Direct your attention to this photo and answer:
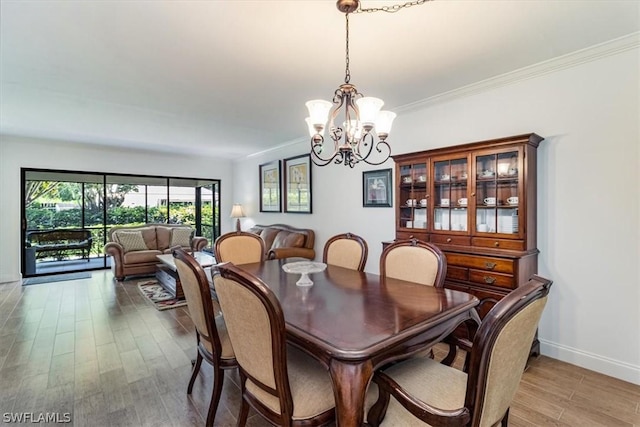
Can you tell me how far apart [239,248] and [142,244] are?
376cm

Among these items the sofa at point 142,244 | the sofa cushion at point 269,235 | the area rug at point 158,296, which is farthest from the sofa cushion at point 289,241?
the area rug at point 158,296

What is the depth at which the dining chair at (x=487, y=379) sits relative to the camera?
102cm

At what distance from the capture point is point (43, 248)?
5887 millimetres

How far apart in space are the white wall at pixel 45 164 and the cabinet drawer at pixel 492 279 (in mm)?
6505

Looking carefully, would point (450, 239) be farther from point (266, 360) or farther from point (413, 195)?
point (266, 360)

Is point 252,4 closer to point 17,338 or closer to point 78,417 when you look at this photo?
point 78,417

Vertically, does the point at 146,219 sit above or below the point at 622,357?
above

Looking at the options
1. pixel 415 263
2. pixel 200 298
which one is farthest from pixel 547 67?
pixel 200 298

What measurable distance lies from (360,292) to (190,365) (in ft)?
5.48

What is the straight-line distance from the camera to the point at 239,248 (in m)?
3.23

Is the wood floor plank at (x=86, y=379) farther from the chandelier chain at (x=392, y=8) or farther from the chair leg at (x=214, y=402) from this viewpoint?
the chandelier chain at (x=392, y=8)

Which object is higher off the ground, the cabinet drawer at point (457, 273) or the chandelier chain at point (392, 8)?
the chandelier chain at point (392, 8)

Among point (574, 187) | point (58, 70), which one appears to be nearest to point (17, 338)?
point (58, 70)

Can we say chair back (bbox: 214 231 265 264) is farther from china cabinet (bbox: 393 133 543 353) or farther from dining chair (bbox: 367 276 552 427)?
dining chair (bbox: 367 276 552 427)
